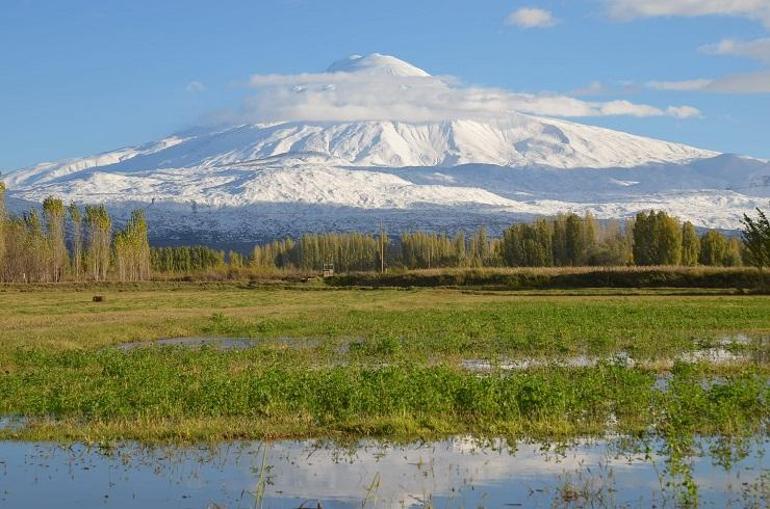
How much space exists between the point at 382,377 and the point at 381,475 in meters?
6.70

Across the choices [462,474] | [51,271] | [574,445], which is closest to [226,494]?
[462,474]

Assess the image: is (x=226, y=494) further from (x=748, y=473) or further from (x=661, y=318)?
(x=661, y=318)

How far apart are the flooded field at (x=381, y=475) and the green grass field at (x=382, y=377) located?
1051mm

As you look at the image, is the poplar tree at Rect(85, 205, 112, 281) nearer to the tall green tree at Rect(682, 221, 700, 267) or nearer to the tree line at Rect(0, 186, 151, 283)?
the tree line at Rect(0, 186, 151, 283)

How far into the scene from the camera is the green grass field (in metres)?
18.6

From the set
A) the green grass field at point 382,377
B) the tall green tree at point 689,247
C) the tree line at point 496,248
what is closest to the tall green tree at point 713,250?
the tree line at point 496,248

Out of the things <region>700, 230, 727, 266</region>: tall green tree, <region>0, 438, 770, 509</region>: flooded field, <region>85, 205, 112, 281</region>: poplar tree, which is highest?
<region>85, 205, 112, 281</region>: poplar tree

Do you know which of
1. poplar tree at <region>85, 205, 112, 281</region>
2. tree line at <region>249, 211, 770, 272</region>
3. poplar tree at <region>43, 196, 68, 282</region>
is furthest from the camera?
poplar tree at <region>85, 205, 112, 281</region>

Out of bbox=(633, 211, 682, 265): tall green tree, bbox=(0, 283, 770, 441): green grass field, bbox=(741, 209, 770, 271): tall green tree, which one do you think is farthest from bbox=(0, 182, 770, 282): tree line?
bbox=(0, 283, 770, 441): green grass field

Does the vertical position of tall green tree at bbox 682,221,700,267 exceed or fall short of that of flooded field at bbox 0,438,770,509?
it exceeds it

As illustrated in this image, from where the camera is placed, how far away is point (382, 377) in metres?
21.9

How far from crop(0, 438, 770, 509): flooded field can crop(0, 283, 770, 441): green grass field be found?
3.45ft

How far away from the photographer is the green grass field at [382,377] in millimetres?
18641

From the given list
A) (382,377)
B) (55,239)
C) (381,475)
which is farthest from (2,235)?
(381,475)
